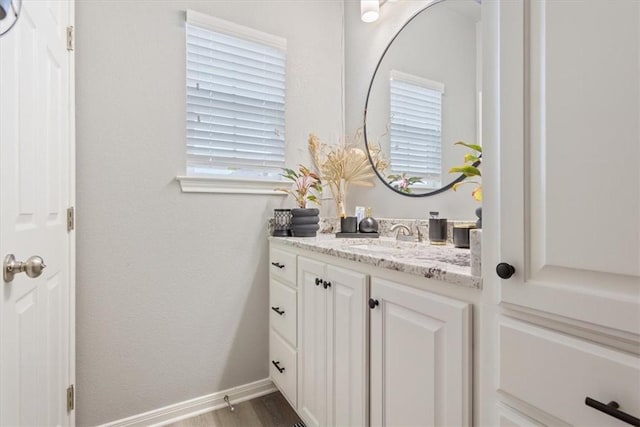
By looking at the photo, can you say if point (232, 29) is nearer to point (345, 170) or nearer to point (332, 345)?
point (345, 170)

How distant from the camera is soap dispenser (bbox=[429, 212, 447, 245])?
1457 millimetres

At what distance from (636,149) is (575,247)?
174 mm

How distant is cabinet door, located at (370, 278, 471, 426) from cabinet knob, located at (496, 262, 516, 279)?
0.14 meters

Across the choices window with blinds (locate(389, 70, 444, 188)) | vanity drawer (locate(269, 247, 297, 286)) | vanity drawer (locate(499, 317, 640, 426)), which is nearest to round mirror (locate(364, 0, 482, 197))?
window with blinds (locate(389, 70, 444, 188))

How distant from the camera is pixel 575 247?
546 mm

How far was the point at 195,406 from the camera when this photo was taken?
1.75 meters

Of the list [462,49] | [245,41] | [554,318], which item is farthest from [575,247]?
[245,41]

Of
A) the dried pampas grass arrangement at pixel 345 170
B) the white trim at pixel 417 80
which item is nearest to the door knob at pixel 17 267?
the dried pampas grass arrangement at pixel 345 170

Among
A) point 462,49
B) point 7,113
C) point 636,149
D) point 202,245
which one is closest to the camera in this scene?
point 636,149

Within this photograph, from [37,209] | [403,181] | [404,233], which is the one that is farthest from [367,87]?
[37,209]

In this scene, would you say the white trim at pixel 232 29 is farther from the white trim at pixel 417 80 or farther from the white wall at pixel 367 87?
the white trim at pixel 417 80

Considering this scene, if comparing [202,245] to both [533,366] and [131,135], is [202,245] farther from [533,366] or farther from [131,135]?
[533,366]

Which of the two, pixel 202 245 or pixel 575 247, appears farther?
pixel 202 245

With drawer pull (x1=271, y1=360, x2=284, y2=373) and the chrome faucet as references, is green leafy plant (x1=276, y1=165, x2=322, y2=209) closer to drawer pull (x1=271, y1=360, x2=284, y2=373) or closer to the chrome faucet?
the chrome faucet
